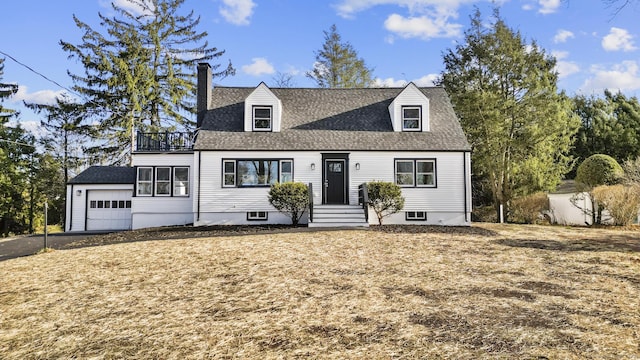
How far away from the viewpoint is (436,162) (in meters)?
17.8

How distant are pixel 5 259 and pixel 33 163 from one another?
Answer: 23.7 m

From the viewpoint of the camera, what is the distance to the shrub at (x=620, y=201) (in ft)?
55.7

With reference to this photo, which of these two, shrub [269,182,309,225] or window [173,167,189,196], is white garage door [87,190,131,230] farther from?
shrub [269,182,309,225]

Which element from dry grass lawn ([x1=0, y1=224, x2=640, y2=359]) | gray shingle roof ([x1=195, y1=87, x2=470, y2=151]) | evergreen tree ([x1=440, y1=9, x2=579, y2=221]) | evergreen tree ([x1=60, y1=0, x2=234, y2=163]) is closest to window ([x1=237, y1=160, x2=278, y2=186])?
gray shingle roof ([x1=195, y1=87, x2=470, y2=151])

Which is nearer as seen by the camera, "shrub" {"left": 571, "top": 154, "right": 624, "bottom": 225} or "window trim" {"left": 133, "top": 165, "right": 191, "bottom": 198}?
"window trim" {"left": 133, "top": 165, "right": 191, "bottom": 198}

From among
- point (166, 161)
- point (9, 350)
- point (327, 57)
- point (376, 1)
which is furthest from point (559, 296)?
point (327, 57)

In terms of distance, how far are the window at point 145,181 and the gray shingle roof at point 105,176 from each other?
211 centimetres

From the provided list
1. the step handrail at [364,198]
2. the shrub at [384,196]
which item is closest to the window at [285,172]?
the step handrail at [364,198]

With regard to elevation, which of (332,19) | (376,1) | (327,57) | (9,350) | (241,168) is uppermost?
(332,19)

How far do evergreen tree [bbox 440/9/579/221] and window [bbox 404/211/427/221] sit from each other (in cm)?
629

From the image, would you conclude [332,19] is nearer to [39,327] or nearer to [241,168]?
[241,168]

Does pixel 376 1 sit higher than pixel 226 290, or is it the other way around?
pixel 376 1

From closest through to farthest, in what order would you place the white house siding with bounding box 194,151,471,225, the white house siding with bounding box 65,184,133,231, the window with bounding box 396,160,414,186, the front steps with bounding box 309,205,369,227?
the front steps with bounding box 309,205,369,227, the white house siding with bounding box 194,151,471,225, the window with bounding box 396,160,414,186, the white house siding with bounding box 65,184,133,231

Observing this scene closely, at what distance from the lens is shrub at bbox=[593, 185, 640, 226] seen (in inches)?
669
